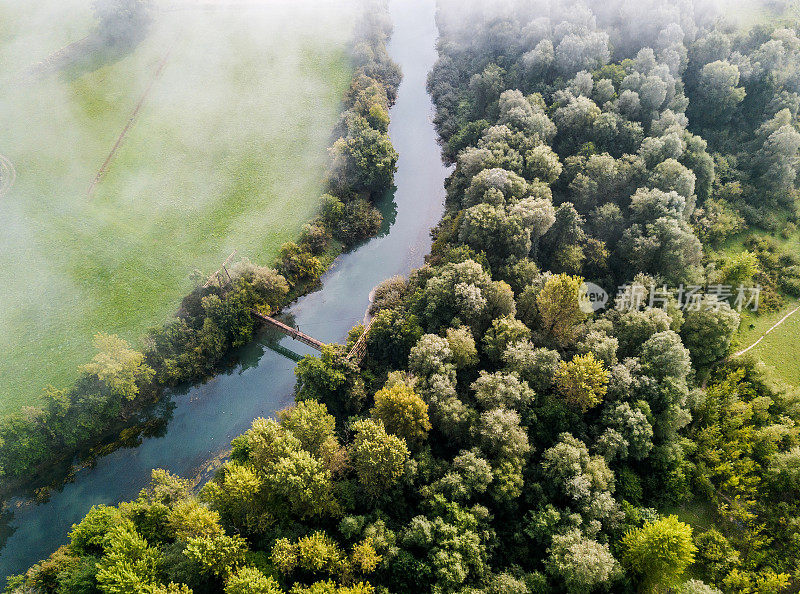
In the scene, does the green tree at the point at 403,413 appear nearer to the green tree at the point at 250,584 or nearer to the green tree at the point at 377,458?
the green tree at the point at 377,458

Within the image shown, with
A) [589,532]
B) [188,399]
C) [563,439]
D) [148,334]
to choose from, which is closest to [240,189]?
[148,334]

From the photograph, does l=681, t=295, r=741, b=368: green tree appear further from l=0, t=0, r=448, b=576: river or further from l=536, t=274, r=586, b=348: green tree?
l=0, t=0, r=448, b=576: river

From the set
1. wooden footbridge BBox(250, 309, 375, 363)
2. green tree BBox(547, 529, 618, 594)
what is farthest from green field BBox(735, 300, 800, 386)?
wooden footbridge BBox(250, 309, 375, 363)

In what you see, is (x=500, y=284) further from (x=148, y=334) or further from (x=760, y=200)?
(x=760, y=200)

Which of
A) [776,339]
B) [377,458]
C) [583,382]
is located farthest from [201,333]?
[776,339]

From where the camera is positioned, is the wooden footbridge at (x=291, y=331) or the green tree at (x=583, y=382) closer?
the green tree at (x=583, y=382)

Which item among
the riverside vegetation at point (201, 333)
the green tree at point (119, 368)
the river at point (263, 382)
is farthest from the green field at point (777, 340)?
the green tree at point (119, 368)
